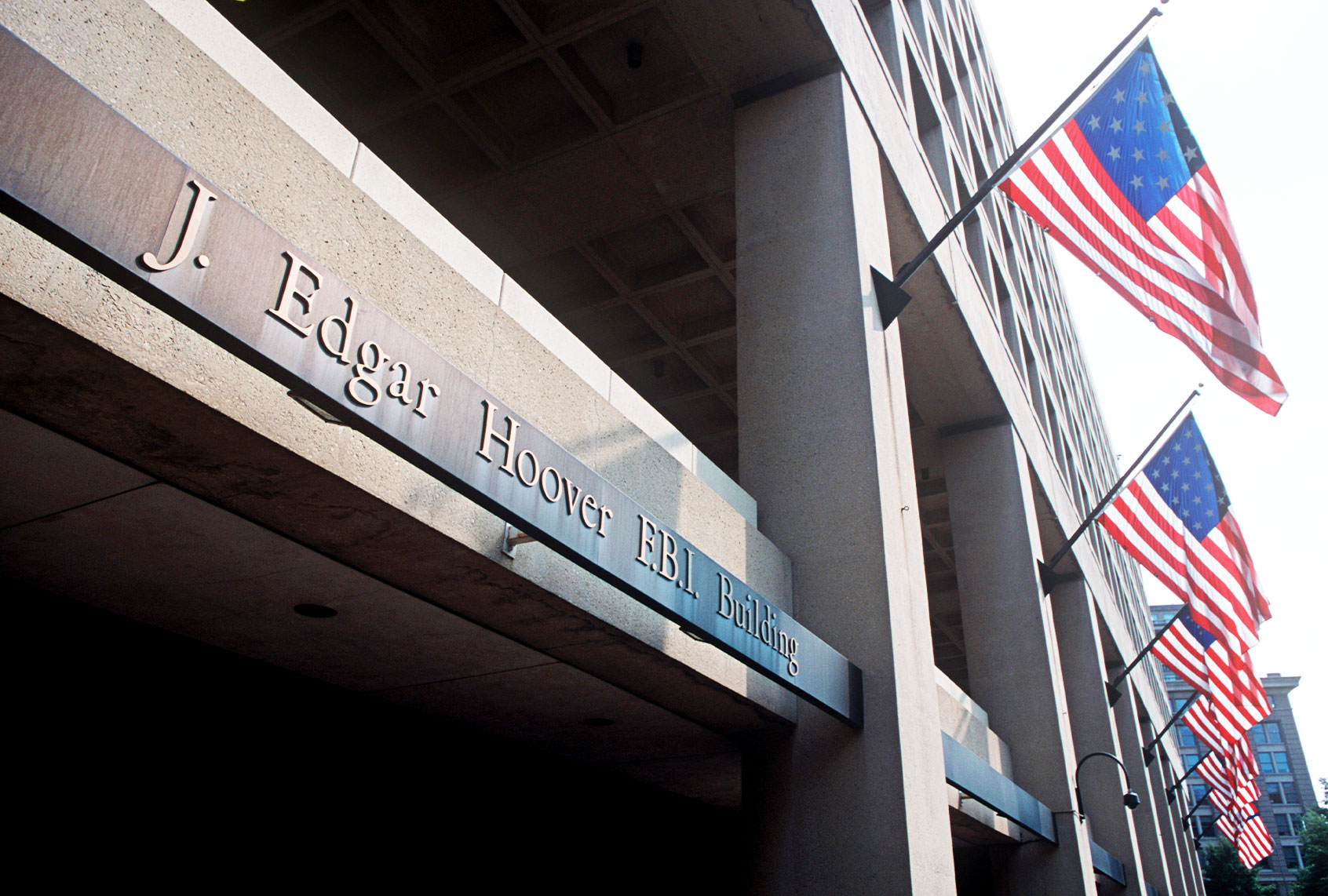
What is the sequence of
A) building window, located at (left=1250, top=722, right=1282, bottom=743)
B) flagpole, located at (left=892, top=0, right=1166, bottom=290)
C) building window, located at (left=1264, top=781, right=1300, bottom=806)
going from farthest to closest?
1. building window, located at (left=1250, top=722, right=1282, bottom=743)
2. building window, located at (left=1264, top=781, right=1300, bottom=806)
3. flagpole, located at (left=892, top=0, right=1166, bottom=290)

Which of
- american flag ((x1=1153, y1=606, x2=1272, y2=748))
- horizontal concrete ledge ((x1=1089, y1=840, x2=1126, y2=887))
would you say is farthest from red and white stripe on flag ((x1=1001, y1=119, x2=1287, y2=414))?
horizontal concrete ledge ((x1=1089, y1=840, x2=1126, y2=887))

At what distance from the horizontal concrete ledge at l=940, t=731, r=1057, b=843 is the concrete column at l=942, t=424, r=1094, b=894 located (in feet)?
2.02

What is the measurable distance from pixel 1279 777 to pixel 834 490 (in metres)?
118

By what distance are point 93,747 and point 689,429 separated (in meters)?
15.1

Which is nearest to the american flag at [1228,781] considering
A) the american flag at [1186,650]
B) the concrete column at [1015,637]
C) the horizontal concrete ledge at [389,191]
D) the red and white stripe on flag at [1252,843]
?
the red and white stripe on flag at [1252,843]

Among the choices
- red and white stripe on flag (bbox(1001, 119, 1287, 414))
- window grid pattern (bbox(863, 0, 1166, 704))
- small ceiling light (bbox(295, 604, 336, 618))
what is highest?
window grid pattern (bbox(863, 0, 1166, 704))

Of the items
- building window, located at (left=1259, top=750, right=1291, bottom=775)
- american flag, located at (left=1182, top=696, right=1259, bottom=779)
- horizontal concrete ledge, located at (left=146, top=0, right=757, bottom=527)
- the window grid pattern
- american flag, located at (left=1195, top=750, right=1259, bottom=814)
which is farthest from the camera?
building window, located at (left=1259, top=750, right=1291, bottom=775)

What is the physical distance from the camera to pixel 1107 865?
56.1ft

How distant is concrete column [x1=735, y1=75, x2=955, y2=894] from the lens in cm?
702

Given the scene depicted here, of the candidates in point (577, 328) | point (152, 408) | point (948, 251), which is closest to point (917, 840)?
point (152, 408)

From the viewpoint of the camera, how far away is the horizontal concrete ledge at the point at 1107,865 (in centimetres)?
1647

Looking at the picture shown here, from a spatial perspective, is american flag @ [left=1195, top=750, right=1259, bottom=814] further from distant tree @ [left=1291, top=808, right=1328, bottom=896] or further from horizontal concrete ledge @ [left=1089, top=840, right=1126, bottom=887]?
distant tree @ [left=1291, top=808, right=1328, bottom=896]

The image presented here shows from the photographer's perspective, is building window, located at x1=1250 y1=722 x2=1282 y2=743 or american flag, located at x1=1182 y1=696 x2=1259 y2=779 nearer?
american flag, located at x1=1182 y1=696 x2=1259 y2=779

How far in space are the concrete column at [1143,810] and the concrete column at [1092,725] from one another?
3926mm
